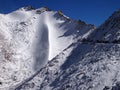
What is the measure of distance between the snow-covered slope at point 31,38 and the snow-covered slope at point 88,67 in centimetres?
1216

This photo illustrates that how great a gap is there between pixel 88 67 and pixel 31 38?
35040 millimetres

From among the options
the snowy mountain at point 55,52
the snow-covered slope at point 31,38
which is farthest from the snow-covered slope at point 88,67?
the snow-covered slope at point 31,38

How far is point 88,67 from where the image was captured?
31.2m

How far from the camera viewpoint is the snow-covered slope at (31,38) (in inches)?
2014

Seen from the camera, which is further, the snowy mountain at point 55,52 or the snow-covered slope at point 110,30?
the snow-covered slope at point 110,30

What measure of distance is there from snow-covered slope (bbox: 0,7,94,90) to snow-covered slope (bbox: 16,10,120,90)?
12.2 meters

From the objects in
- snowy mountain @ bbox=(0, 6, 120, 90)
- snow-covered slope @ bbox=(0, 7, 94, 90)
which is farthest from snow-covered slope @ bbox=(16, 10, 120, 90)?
snow-covered slope @ bbox=(0, 7, 94, 90)

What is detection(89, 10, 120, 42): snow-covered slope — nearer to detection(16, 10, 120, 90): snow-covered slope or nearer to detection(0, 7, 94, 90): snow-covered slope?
detection(16, 10, 120, 90): snow-covered slope

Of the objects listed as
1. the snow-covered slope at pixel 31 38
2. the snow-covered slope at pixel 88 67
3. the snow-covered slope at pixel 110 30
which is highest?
the snow-covered slope at pixel 31 38

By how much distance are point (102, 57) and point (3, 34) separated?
36912 millimetres

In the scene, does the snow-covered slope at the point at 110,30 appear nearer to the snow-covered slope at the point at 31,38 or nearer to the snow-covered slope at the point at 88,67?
the snow-covered slope at the point at 88,67

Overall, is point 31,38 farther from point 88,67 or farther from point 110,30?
point 88,67

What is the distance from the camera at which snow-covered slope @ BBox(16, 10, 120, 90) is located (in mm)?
27953

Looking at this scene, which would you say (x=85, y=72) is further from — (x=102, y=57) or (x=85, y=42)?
(x=85, y=42)
